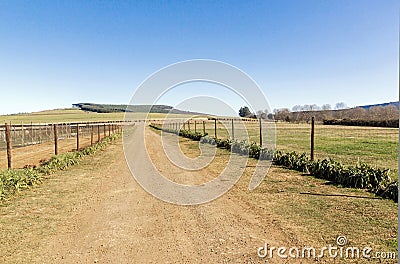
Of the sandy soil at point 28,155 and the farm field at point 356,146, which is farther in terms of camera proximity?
the sandy soil at point 28,155

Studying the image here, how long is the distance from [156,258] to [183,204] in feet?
7.20

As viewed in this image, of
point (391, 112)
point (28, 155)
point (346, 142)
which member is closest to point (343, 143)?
point (346, 142)

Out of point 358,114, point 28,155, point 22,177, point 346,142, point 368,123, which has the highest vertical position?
point 358,114

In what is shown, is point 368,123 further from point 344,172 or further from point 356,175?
point 356,175

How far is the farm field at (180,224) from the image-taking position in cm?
343

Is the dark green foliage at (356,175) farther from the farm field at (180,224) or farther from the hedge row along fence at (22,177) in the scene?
the hedge row along fence at (22,177)

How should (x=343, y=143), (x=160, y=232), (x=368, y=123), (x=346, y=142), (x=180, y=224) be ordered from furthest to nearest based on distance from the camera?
(x=346, y=142) → (x=343, y=143) → (x=368, y=123) → (x=180, y=224) → (x=160, y=232)

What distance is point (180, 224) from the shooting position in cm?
436

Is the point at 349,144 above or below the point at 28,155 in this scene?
above

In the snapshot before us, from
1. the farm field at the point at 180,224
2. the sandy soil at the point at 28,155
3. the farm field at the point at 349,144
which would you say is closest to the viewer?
the farm field at the point at 180,224

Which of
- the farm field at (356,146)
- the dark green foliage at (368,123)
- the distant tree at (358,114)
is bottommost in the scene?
the farm field at (356,146)

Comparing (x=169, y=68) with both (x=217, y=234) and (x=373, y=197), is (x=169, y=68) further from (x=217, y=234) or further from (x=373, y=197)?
(x=373, y=197)

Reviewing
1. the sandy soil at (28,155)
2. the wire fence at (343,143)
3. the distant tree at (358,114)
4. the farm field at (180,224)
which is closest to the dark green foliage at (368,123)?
the wire fence at (343,143)

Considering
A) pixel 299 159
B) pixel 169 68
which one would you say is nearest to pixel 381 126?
pixel 299 159
